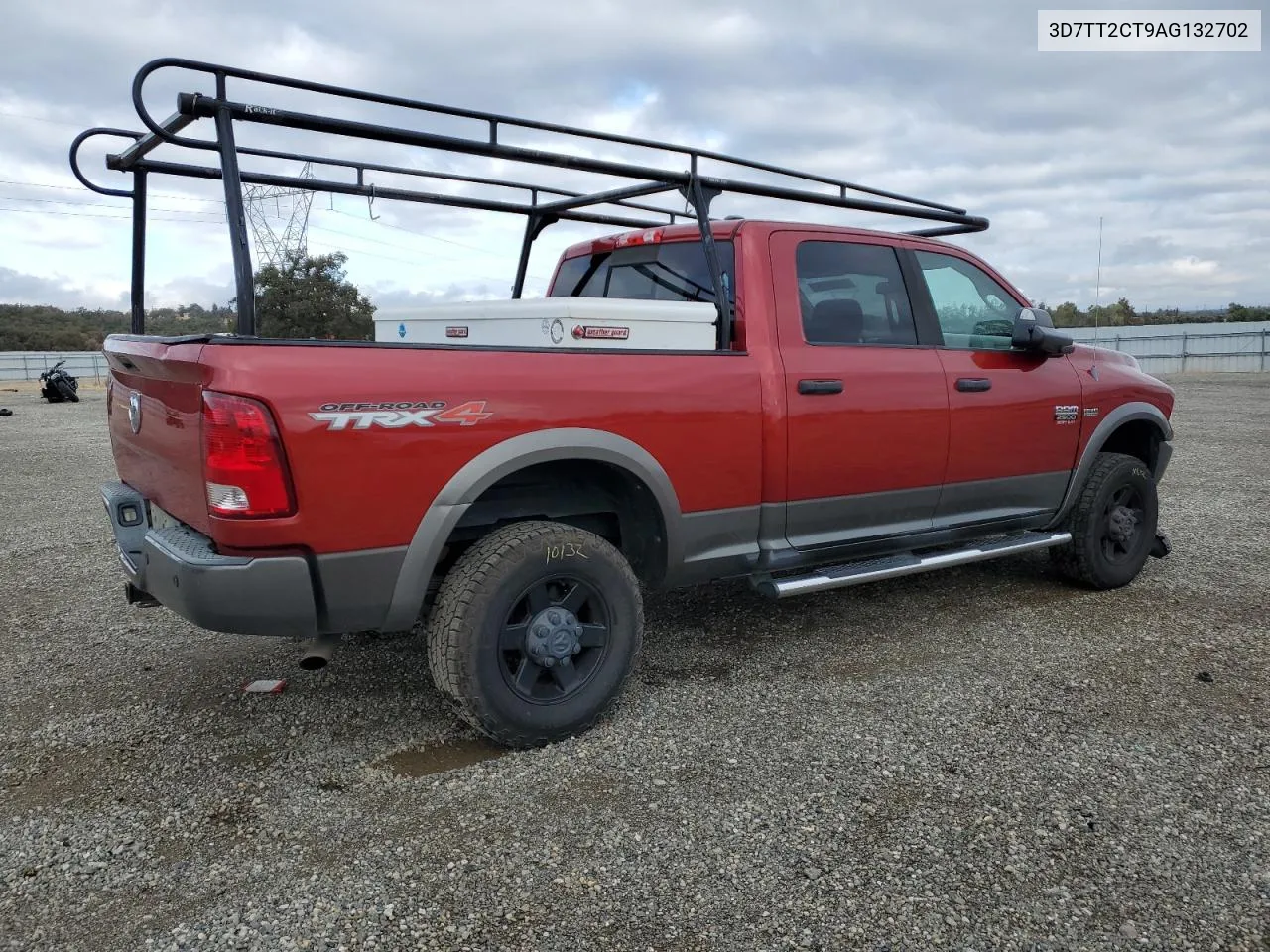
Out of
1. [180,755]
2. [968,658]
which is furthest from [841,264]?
[180,755]

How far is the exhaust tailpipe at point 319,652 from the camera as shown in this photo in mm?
2977

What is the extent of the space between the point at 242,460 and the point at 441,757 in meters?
1.25

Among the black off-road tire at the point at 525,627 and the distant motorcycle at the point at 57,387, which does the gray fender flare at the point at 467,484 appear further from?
the distant motorcycle at the point at 57,387

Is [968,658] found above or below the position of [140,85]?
below

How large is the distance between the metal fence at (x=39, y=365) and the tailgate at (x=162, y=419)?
137 feet

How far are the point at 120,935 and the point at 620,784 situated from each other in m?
1.42

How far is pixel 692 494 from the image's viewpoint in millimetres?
3490

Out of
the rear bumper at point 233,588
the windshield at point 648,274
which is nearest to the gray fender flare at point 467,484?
the rear bumper at point 233,588

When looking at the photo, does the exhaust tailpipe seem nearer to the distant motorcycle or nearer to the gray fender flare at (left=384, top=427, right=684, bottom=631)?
the gray fender flare at (left=384, top=427, right=684, bottom=631)

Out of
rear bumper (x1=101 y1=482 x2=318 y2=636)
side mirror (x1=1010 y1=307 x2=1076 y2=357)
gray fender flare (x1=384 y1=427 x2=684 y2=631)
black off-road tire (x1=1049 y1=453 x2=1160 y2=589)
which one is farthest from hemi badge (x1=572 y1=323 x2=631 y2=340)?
black off-road tire (x1=1049 y1=453 x2=1160 y2=589)

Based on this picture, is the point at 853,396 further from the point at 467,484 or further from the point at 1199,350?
the point at 1199,350

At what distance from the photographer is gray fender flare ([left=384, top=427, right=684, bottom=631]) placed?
9.63 feet

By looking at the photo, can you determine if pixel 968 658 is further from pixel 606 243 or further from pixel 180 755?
pixel 180 755

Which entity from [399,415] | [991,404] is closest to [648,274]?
[991,404]
